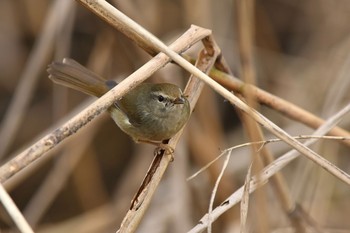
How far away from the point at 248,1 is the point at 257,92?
36 cm

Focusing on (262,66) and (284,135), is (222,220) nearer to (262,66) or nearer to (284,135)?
(262,66)

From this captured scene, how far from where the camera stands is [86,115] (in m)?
1.73

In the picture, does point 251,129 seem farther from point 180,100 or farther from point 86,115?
point 86,115

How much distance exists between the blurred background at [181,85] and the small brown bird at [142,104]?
45 centimetres

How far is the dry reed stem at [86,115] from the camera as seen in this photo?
59.4 inches

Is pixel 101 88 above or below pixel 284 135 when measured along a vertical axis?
above

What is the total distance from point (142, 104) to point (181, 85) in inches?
44.6

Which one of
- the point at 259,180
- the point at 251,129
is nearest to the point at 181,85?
the point at 251,129

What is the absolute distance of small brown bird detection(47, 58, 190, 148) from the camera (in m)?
2.54

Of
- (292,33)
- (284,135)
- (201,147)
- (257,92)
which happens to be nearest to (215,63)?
(257,92)

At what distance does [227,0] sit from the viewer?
405cm

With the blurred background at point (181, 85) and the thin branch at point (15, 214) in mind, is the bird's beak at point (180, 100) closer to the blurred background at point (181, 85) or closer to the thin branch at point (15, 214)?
the blurred background at point (181, 85)

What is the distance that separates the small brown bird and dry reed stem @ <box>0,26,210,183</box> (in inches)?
14.9

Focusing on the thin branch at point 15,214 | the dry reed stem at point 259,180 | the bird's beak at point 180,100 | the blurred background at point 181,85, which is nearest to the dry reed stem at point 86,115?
the thin branch at point 15,214
